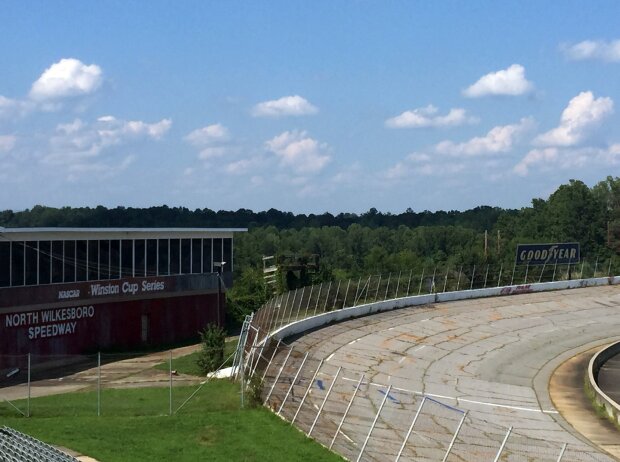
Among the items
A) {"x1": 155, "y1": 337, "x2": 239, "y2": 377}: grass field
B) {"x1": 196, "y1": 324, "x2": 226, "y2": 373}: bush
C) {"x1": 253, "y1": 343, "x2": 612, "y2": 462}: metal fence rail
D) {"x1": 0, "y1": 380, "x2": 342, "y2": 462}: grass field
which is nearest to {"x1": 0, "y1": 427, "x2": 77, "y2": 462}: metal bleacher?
{"x1": 0, "y1": 380, "x2": 342, "y2": 462}: grass field

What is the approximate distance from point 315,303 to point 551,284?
25801 millimetres

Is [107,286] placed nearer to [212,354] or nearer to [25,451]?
[212,354]

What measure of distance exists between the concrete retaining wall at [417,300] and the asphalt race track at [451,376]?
80 centimetres

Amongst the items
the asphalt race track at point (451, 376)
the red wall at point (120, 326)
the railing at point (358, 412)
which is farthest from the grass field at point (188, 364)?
the red wall at point (120, 326)

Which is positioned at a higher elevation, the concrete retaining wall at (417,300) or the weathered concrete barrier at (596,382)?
the concrete retaining wall at (417,300)

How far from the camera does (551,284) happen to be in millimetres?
69438

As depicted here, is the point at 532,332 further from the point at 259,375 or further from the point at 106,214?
the point at 106,214

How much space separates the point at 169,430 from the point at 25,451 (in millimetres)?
5589

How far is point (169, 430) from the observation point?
996 inches

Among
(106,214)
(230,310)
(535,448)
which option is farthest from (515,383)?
(106,214)

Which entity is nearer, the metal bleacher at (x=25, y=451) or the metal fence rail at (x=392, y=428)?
the metal bleacher at (x=25, y=451)

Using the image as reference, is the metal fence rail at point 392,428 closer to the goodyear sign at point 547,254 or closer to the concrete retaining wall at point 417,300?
the concrete retaining wall at point 417,300

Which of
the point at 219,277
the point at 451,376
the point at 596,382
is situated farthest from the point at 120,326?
the point at 596,382

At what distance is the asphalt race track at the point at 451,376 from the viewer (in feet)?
74.9
